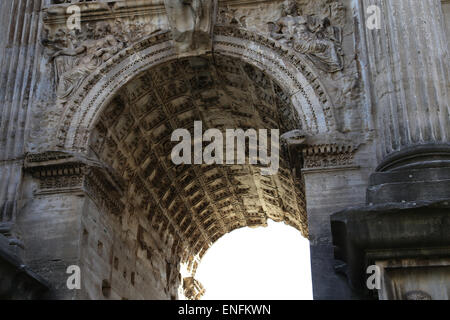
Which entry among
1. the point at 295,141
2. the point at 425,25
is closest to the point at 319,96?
the point at 295,141

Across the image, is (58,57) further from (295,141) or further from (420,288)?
(420,288)

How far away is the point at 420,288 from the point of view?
965 centimetres

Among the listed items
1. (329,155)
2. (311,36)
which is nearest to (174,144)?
(311,36)

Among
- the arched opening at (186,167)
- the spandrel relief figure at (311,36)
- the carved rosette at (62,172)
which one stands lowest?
the carved rosette at (62,172)

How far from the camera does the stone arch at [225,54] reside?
14000 millimetres

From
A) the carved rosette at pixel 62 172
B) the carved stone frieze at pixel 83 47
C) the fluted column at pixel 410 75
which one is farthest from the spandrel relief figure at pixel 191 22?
the fluted column at pixel 410 75

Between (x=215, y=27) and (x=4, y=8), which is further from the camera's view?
(x=4, y=8)

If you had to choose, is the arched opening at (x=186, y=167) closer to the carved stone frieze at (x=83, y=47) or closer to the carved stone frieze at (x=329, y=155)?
the carved stone frieze at (x=329, y=155)

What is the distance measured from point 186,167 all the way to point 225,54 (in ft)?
16.6

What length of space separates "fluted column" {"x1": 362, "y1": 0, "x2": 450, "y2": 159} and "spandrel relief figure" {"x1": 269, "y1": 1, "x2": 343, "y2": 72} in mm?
1125

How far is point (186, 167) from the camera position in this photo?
1933cm

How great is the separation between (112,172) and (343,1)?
245 inches

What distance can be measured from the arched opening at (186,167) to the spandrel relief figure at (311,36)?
3.07 feet

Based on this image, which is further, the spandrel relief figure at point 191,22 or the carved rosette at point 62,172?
the spandrel relief figure at point 191,22
